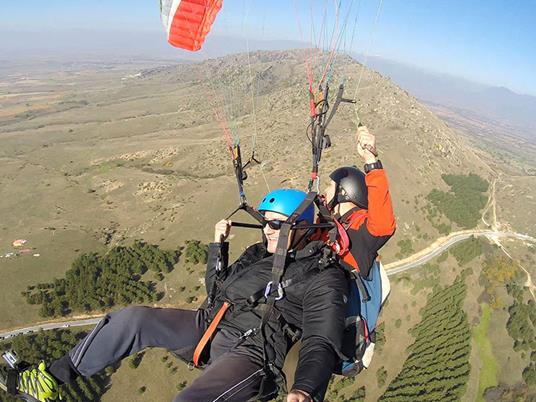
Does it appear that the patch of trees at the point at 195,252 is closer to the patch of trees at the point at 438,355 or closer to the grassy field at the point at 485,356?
the patch of trees at the point at 438,355

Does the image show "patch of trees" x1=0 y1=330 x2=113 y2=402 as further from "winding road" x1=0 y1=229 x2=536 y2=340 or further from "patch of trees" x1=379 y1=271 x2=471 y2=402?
"patch of trees" x1=379 y1=271 x2=471 y2=402

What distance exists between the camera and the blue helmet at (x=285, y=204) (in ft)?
17.3

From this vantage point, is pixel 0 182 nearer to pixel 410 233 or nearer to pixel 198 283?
pixel 198 283

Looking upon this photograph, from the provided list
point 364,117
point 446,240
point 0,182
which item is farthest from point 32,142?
point 446,240

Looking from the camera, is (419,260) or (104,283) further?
(419,260)

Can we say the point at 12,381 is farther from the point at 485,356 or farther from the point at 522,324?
the point at 522,324

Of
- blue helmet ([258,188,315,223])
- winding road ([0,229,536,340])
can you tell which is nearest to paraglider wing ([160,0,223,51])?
blue helmet ([258,188,315,223])

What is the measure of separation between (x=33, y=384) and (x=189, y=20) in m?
7.58

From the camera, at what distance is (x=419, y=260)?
146 ft

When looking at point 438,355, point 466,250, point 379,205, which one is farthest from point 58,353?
point 466,250

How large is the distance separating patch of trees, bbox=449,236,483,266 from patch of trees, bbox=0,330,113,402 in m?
38.4

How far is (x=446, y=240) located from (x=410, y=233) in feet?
17.4

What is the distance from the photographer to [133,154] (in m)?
89.4

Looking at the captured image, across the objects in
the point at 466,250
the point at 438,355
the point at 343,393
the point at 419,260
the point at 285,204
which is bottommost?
the point at 343,393
